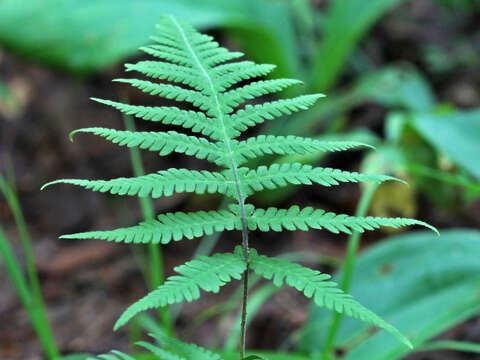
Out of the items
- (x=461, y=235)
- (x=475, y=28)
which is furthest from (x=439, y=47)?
(x=461, y=235)

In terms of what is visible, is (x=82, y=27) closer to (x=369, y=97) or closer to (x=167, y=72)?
(x=369, y=97)

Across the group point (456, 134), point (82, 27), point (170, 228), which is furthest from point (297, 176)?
point (82, 27)

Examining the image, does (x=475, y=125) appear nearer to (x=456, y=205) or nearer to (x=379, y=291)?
(x=456, y=205)

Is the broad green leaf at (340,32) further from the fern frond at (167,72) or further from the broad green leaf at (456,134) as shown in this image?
the fern frond at (167,72)

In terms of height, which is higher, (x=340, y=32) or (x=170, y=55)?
(x=340, y=32)

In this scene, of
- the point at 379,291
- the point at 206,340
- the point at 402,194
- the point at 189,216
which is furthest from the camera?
the point at 402,194

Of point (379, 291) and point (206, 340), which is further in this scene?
point (206, 340)

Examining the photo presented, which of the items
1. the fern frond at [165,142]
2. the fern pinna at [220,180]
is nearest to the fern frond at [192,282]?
the fern pinna at [220,180]
